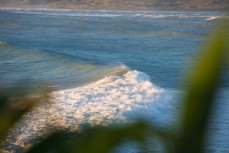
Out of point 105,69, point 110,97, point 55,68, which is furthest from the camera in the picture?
point 55,68

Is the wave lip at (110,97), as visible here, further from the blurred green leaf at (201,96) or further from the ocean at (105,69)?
the blurred green leaf at (201,96)

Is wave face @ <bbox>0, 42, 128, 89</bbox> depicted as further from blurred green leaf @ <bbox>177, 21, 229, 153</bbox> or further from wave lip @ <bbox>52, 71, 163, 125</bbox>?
blurred green leaf @ <bbox>177, 21, 229, 153</bbox>

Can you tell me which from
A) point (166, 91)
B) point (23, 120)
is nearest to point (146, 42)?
point (166, 91)

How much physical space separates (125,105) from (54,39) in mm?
21117

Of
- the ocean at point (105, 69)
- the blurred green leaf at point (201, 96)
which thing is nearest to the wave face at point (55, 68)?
the ocean at point (105, 69)

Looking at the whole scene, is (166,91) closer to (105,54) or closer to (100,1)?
(105,54)

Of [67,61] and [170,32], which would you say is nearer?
[67,61]

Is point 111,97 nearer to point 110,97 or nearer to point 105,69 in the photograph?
point 110,97

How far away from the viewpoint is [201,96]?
59 centimetres

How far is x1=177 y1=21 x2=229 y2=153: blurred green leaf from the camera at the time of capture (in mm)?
580

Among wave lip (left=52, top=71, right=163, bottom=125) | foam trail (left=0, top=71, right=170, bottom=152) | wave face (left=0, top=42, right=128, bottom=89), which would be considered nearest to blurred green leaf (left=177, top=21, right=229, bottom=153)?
foam trail (left=0, top=71, right=170, bottom=152)

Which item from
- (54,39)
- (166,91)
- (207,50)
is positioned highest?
(207,50)

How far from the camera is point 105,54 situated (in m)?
25.3

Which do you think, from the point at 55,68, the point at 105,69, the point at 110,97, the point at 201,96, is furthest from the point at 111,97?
the point at 201,96
